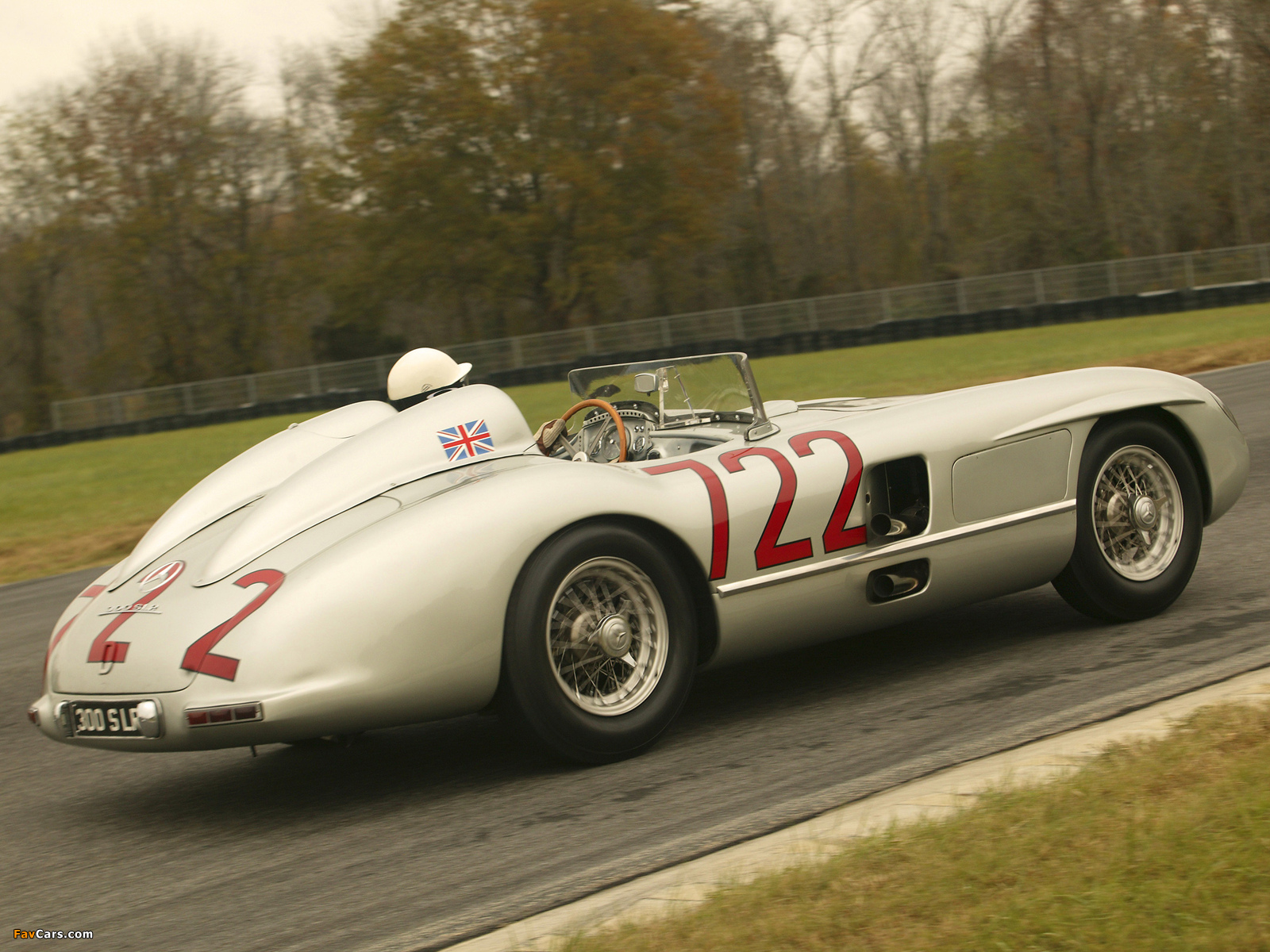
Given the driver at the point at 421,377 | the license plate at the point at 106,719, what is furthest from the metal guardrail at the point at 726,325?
the license plate at the point at 106,719

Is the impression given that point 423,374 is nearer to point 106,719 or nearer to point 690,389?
point 690,389

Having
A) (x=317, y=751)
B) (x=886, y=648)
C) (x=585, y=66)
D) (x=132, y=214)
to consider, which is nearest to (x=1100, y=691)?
(x=886, y=648)

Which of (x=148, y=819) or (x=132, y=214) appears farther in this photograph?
(x=132, y=214)

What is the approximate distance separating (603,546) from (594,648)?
314 millimetres

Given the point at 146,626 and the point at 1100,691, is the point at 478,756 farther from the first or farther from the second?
the point at 1100,691

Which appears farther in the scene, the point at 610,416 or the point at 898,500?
the point at 610,416

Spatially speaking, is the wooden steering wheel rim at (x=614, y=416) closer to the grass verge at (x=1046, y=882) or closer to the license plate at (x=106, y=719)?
the license plate at (x=106, y=719)

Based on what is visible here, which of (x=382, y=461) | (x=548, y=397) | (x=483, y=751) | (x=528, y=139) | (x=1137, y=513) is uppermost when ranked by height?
(x=528, y=139)

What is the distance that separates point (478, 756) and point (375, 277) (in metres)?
35.7

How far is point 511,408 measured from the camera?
4500 mm

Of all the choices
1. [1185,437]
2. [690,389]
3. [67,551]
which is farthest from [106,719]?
[67,551]

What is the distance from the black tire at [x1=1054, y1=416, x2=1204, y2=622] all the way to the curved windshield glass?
53.1 inches

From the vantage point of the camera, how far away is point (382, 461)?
420 centimetres

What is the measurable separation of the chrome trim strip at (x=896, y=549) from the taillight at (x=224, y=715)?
57.0 inches
